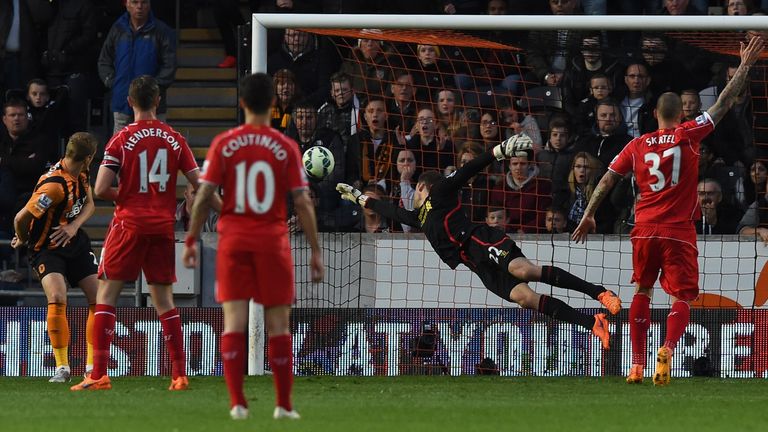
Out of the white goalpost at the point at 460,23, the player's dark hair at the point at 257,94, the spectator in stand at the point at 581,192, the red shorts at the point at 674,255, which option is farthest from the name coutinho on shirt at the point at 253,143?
the spectator in stand at the point at 581,192

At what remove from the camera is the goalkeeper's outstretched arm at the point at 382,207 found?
38.2 ft

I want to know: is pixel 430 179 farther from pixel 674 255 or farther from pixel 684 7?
pixel 684 7

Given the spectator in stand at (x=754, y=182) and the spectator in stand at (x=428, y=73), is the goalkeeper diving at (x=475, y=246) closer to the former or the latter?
the spectator in stand at (x=428, y=73)

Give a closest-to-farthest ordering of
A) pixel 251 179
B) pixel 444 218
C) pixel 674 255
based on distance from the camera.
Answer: pixel 251 179 → pixel 674 255 → pixel 444 218

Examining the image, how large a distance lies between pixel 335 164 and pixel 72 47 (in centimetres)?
482

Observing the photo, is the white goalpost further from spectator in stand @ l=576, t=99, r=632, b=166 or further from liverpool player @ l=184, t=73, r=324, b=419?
liverpool player @ l=184, t=73, r=324, b=419

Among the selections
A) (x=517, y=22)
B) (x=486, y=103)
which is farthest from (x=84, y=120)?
(x=517, y=22)

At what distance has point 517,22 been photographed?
452 inches

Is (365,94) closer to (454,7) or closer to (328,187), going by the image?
(328,187)

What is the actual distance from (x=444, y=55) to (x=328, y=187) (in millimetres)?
1839

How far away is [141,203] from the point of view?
941 cm

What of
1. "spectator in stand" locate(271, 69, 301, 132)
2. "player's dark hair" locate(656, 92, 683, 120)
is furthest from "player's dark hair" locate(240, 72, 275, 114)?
"spectator in stand" locate(271, 69, 301, 132)

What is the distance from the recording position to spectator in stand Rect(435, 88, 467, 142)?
13.4 m

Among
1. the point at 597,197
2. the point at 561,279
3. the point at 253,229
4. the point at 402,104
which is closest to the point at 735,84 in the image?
the point at 597,197
